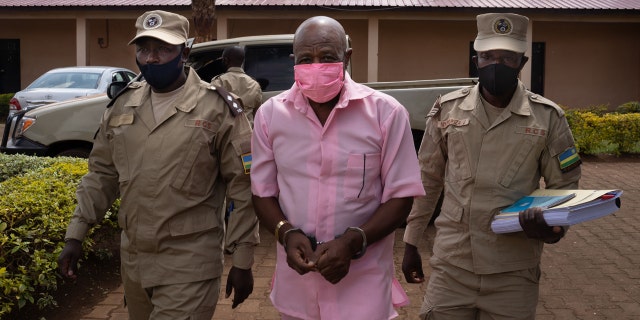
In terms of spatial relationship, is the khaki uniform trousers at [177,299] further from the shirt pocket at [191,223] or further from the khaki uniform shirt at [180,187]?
the shirt pocket at [191,223]

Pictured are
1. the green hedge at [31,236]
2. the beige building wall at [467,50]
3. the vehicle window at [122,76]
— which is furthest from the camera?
the beige building wall at [467,50]

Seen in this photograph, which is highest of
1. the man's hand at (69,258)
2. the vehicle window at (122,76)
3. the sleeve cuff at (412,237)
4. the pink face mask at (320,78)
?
the pink face mask at (320,78)

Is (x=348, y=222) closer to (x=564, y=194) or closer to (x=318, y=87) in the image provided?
(x=318, y=87)

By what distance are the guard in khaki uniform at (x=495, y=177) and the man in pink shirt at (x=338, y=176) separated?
2.14ft

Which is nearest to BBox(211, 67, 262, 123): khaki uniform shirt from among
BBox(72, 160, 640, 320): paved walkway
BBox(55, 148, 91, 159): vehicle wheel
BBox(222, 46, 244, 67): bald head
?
BBox(222, 46, 244, 67): bald head

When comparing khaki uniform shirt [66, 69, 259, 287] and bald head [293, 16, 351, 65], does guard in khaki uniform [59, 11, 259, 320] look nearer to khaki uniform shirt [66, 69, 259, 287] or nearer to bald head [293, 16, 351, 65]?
khaki uniform shirt [66, 69, 259, 287]

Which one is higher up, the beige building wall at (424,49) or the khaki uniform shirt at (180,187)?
the beige building wall at (424,49)

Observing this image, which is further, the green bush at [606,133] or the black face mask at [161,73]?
the green bush at [606,133]

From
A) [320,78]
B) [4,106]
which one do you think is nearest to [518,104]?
[320,78]

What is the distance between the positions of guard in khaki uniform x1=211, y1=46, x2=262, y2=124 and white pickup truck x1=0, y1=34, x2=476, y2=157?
458 millimetres

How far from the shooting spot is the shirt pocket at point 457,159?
351cm

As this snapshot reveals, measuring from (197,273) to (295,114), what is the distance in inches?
35.4

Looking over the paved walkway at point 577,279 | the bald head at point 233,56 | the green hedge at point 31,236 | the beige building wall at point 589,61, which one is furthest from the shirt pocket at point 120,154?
the beige building wall at point 589,61

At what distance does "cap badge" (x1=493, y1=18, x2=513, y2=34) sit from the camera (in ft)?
11.4
